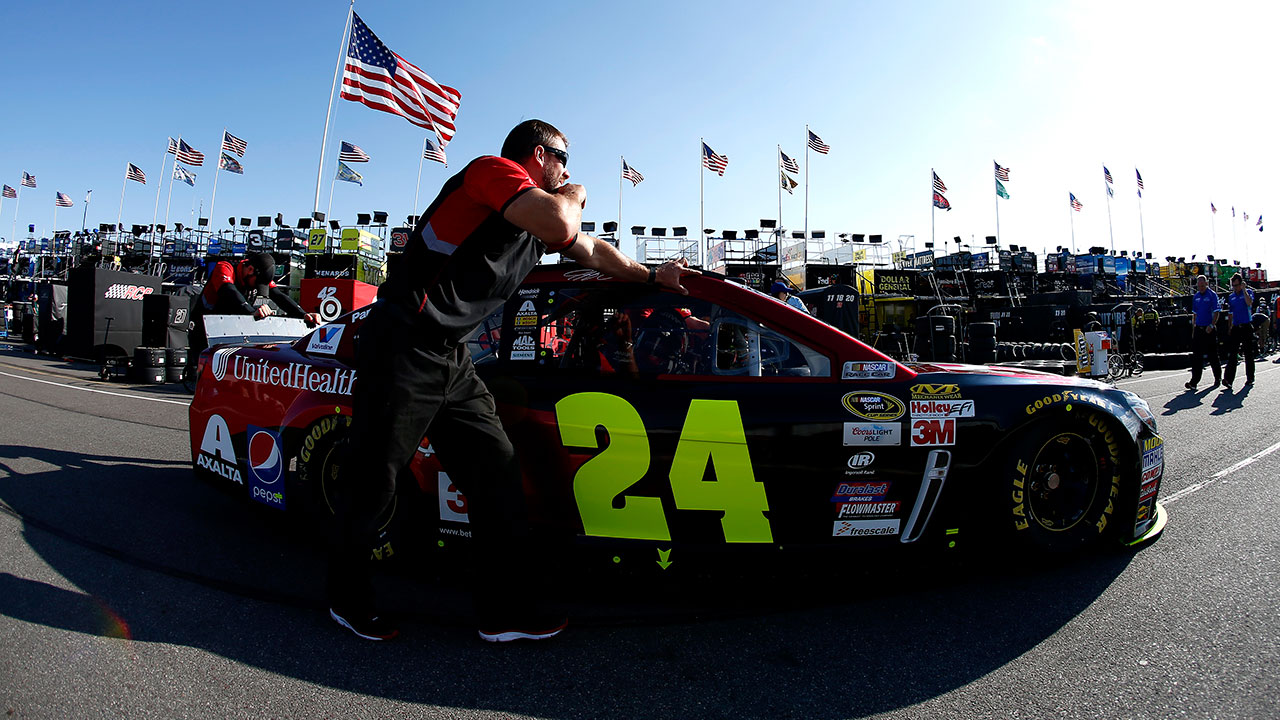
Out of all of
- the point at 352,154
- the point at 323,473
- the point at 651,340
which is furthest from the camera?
the point at 352,154

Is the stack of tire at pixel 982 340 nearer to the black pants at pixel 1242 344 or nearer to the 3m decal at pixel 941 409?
the black pants at pixel 1242 344

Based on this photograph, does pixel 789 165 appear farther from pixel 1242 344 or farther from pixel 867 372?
pixel 867 372

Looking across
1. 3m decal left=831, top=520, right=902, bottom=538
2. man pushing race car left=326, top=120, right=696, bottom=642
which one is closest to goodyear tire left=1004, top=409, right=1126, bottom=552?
3m decal left=831, top=520, right=902, bottom=538

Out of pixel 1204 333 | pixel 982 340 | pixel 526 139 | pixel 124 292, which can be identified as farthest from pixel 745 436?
pixel 124 292

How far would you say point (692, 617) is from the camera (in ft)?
7.58

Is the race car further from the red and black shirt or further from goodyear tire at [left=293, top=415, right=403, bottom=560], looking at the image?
the red and black shirt

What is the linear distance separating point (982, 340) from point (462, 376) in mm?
9664

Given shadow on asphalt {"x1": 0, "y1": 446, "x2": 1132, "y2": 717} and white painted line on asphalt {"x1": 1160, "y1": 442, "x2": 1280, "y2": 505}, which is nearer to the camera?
shadow on asphalt {"x1": 0, "y1": 446, "x2": 1132, "y2": 717}

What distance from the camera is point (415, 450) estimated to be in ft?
6.77

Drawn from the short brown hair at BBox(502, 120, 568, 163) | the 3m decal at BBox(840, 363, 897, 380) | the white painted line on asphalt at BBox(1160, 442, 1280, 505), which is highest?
the short brown hair at BBox(502, 120, 568, 163)

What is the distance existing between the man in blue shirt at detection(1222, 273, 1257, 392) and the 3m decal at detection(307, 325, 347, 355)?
11.8 metres

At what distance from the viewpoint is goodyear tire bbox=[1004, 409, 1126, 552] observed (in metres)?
2.52

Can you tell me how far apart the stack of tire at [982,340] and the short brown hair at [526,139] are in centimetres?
933

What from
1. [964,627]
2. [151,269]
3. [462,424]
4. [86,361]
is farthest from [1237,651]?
[151,269]
